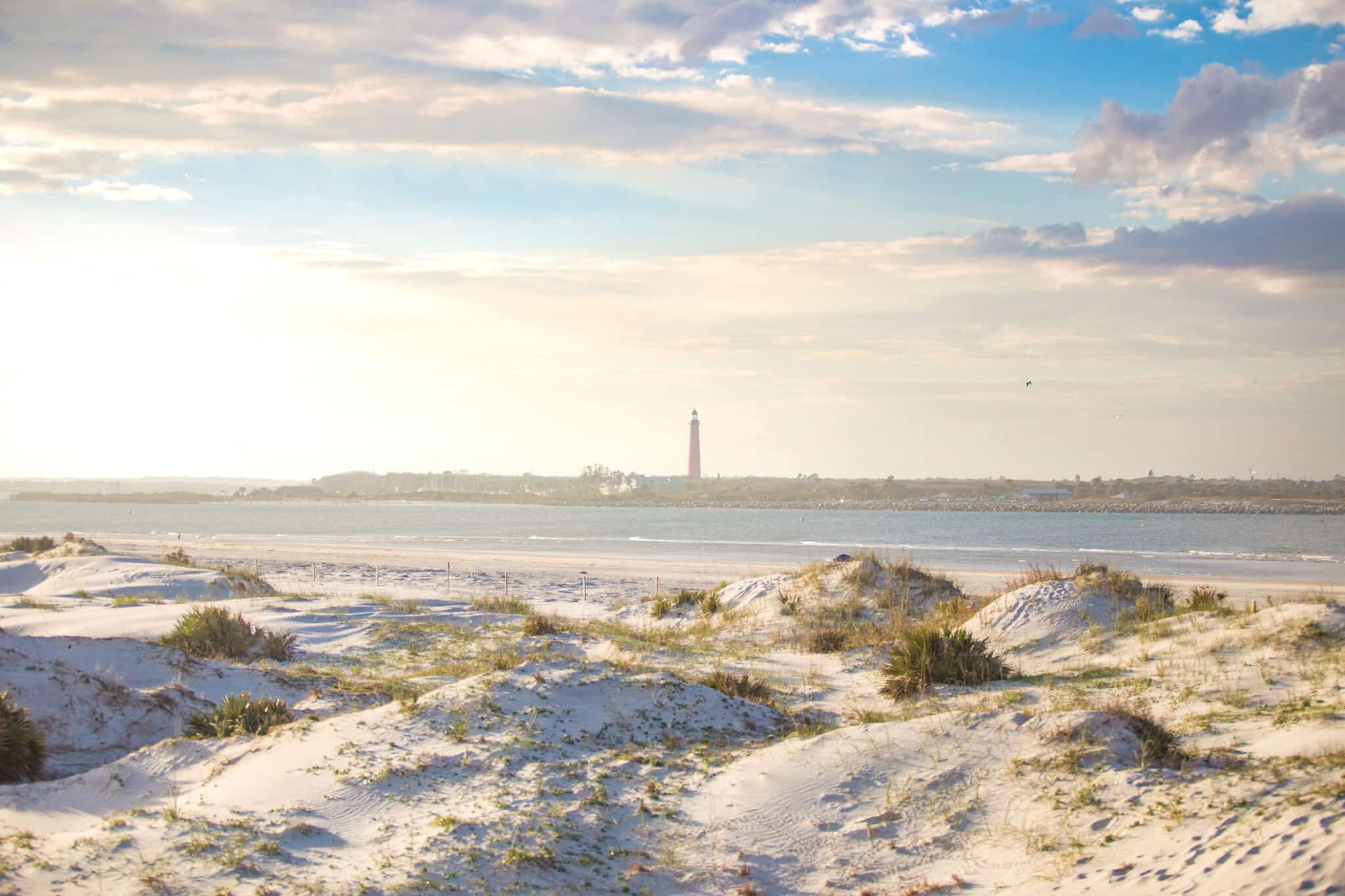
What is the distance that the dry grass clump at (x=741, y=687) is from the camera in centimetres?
982

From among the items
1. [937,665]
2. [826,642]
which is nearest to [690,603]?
[826,642]

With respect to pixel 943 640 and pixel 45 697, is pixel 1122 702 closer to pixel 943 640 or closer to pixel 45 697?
pixel 943 640

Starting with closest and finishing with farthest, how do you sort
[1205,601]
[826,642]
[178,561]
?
[1205,601] < [826,642] < [178,561]

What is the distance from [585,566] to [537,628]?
89.6 feet

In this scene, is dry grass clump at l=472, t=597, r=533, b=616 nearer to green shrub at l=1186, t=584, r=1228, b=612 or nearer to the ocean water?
green shrub at l=1186, t=584, r=1228, b=612

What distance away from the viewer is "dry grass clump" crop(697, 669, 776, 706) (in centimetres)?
982

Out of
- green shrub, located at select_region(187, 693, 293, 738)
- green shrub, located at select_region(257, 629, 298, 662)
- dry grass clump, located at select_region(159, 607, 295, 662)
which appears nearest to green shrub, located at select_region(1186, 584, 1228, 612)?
green shrub, located at select_region(187, 693, 293, 738)

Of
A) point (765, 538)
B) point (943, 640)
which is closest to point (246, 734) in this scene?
point (943, 640)

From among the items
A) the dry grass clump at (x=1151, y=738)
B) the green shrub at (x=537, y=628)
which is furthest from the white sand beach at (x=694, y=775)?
the green shrub at (x=537, y=628)

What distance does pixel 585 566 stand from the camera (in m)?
41.9

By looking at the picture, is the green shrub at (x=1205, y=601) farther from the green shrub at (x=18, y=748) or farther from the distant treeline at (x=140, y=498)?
the distant treeline at (x=140, y=498)

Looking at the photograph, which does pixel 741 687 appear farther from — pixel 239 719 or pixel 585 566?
pixel 585 566

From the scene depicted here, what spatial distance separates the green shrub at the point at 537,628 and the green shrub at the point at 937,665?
19.0ft

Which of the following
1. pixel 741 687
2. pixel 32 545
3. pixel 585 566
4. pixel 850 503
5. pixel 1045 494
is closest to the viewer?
pixel 741 687
